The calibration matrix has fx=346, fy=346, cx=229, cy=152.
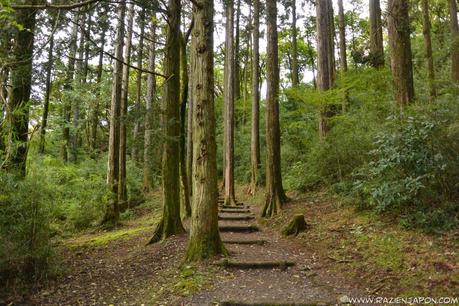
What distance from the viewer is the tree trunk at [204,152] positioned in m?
5.77

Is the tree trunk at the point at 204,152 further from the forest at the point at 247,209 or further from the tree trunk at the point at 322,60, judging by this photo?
the tree trunk at the point at 322,60

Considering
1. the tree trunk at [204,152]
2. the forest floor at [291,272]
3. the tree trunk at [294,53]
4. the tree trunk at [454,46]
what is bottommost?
the forest floor at [291,272]

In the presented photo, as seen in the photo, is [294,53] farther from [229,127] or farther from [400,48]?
[400,48]

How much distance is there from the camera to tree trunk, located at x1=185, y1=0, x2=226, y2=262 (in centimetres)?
577

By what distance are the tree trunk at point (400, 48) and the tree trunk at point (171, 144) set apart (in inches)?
191

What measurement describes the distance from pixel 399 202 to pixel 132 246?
5.53 m

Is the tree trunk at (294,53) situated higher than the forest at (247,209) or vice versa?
the tree trunk at (294,53)

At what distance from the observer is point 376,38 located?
13625 millimetres

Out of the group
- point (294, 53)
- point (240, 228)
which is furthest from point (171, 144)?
point (294, 53)

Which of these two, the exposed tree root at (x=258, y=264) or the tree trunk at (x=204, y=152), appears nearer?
the exposed tree root at (x=258, y=264)

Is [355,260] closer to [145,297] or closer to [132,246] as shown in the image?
[145,297]

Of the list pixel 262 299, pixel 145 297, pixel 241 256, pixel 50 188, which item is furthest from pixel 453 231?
pixel 50 188

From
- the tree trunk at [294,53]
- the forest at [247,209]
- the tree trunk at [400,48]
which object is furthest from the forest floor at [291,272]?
the tree trunk at [294,53]

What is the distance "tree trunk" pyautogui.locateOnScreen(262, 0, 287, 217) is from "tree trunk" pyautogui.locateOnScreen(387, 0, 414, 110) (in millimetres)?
3435
